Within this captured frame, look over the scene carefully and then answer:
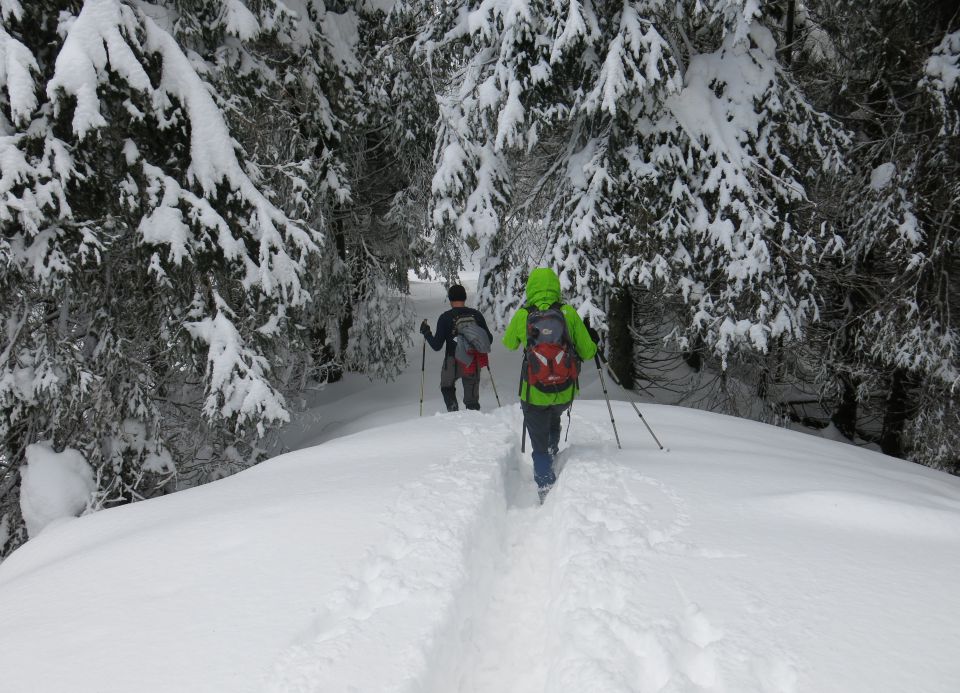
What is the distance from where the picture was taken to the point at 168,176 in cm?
506

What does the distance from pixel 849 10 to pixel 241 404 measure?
1017cm

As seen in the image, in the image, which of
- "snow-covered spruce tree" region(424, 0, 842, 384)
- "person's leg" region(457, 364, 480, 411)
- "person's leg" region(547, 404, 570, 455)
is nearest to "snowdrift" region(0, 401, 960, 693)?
"person's leg" region(547, 404, 570, 455)

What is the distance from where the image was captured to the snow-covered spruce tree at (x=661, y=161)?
25.8ft

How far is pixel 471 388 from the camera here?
8.52 meters

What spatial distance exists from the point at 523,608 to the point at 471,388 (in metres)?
5.00

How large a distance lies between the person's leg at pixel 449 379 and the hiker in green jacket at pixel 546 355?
3182 millimetres

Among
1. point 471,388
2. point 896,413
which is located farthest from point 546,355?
point 896,413

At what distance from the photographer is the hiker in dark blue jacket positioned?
805 centimetres

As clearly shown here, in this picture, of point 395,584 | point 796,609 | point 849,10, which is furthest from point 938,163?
point 395,584

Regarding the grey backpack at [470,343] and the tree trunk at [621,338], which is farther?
the tree trunk at [621,338]

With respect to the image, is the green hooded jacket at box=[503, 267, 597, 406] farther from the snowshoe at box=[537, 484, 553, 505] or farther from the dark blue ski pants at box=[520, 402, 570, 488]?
the snowshoe at box=[537, 484, 553, 505]

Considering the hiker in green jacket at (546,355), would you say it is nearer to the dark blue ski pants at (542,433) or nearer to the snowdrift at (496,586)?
the dark blue ski pants at (542,433)

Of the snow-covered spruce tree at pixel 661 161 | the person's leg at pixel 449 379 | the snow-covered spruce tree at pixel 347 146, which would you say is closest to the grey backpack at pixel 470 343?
the person's leg at pixel 449 379

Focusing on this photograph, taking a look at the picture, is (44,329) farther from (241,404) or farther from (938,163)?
(938,163)
